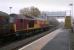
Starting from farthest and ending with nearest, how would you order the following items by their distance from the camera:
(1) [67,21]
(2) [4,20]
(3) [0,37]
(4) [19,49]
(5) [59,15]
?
(5) [59,15], (1) [67,21], (2) [4,20], (3) [0,37], (4) [19,49]

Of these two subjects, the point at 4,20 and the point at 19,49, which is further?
the point at 4,20

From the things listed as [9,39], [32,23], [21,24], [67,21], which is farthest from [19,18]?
[67,21]

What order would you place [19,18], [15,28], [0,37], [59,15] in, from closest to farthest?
[0,37] → [15,28] → [19,18] → [59,15]

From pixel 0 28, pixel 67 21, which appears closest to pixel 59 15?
pixel 67 21

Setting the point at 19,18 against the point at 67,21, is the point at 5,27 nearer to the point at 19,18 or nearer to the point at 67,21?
the point at 19,18

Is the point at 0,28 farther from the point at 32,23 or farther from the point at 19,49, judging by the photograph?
the point at 32,23

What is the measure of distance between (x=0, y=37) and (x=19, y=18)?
9129mm

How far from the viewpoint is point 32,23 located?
1674 inches

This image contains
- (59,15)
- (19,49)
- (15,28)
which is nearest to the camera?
(19,49)

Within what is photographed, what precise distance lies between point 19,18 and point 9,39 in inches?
229

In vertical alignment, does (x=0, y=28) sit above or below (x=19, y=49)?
above

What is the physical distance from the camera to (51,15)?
14862 cm

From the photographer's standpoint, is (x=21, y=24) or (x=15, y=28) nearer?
(x=15, y=28)

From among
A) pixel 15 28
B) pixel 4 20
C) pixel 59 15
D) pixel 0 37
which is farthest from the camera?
pixel 59 15
